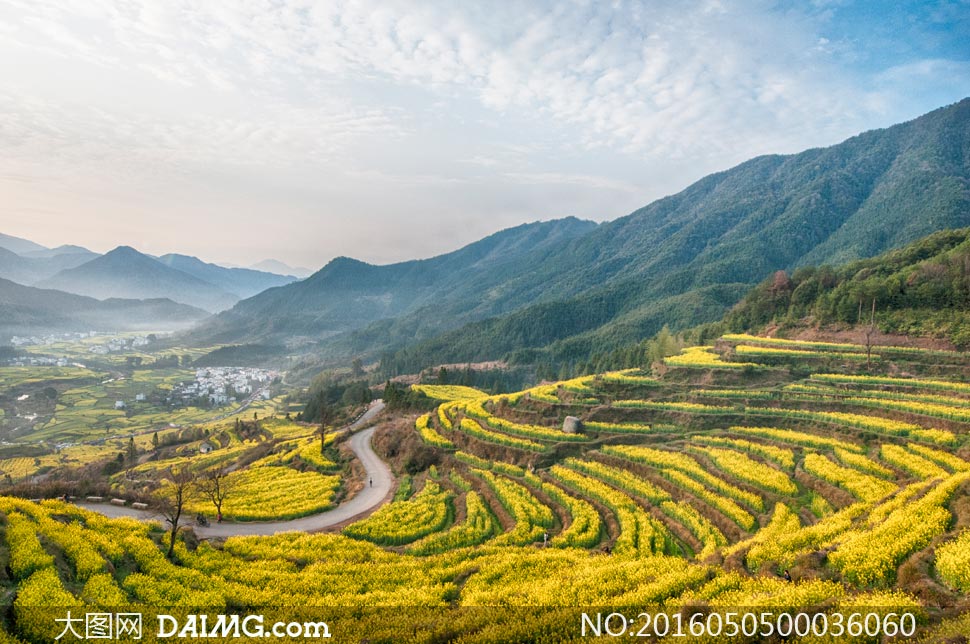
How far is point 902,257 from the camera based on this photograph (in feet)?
255

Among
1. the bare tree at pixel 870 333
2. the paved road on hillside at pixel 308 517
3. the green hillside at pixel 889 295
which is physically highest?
the green hillside at pixel 889 295

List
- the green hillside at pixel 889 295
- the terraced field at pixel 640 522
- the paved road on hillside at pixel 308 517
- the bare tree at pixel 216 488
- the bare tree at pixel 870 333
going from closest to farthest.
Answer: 1. the terraced field at pixel 640 522
2. the paved road on hillside at pixel 308 517
3. the bare tree at pixel 216 488
4. the bare tree at pixel 870 333
5. the green hillside at pixel 889 295

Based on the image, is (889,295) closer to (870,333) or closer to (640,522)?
(870,333)

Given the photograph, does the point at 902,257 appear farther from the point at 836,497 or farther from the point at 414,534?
the point at 414,534

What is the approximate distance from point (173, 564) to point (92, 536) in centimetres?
428

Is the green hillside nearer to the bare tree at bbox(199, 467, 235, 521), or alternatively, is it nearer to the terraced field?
the terraced field

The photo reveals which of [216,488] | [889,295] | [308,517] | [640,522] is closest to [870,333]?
[889,295]

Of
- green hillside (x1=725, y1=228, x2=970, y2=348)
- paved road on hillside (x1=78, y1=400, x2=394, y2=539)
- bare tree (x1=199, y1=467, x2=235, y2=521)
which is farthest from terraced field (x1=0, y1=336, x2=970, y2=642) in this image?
green hillside (x1=725, y1=228, x2=970, y2=348)

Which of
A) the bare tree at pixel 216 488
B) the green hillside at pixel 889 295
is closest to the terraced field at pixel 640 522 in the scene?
the bare tree at pixel 216 488

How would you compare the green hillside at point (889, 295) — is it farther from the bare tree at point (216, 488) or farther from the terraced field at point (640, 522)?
the bare tree at point (216, 488)

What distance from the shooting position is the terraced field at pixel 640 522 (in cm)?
1744

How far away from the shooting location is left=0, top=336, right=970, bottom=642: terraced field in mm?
17438

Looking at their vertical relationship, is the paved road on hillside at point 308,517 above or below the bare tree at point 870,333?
below

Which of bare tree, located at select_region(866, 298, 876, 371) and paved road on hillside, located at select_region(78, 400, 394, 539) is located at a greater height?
bare tree, located at select_region(866, 298, 876, 371)
